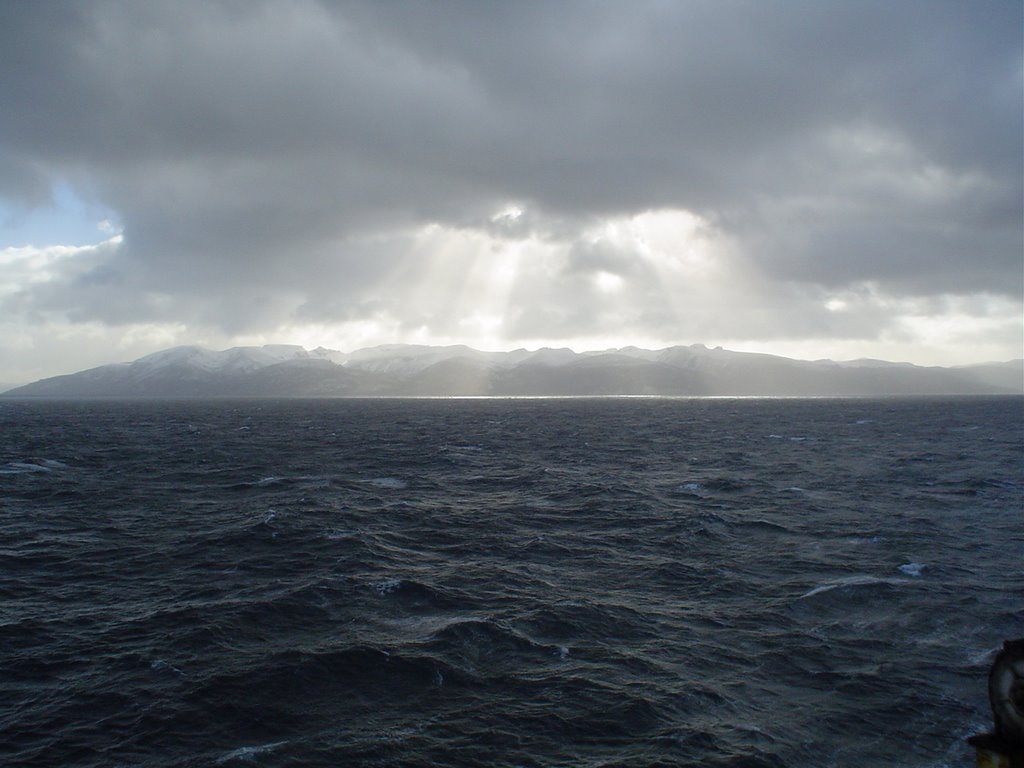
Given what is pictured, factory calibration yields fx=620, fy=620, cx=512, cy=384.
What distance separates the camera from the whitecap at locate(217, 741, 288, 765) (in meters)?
15.9

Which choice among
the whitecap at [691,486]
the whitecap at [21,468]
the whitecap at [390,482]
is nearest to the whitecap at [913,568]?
the whitecap at [691,486]

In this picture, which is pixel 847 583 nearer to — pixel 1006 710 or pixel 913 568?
pixel 913 568

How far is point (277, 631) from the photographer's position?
23922mm

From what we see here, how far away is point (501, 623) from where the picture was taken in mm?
24641

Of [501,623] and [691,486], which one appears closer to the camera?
[501,623]

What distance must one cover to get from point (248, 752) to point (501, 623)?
10.7m

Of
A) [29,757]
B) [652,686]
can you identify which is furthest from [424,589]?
[29,757]

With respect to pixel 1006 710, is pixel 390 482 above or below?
below

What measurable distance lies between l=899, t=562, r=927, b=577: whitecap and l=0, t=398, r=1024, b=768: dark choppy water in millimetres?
164

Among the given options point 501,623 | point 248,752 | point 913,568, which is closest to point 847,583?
point 913,568

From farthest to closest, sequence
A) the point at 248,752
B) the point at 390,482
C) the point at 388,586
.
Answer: the point at 390,482, the point at 388,586, the point at 248,752

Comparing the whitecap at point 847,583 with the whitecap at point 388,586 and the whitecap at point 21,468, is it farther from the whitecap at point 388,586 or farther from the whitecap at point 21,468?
the whitecap at point 21,468

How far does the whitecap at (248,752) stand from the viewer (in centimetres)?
1586

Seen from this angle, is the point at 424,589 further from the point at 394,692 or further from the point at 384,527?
the point at 384,527
